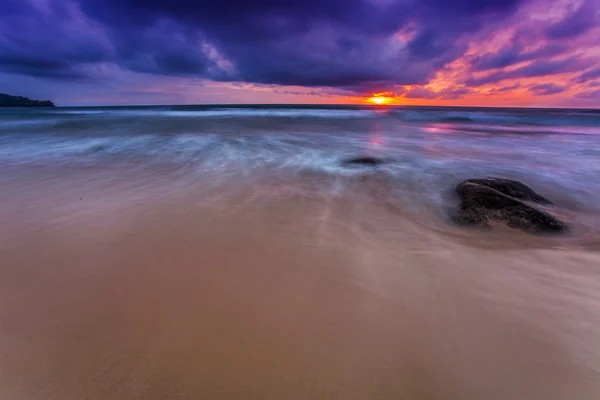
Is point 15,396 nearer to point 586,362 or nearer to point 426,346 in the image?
point 426,346

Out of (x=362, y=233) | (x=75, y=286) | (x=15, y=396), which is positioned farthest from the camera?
(x=362, y=233)

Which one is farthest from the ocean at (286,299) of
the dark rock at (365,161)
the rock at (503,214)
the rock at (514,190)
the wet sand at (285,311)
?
the dark rock at (365,161)

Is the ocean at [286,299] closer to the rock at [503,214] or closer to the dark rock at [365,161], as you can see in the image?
the rock at [503,214]

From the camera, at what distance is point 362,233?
4.95 metres

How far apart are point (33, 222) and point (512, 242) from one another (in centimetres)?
778

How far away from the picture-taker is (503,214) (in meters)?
5.23

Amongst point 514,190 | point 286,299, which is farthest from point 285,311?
point 514,190

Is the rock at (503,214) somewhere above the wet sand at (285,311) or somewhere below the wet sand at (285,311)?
above

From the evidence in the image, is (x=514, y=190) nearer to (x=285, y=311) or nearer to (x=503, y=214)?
(x=503, y=214)

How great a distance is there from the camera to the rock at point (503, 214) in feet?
16.3

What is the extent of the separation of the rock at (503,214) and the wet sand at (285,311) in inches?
18.9

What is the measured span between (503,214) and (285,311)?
14.5 feet

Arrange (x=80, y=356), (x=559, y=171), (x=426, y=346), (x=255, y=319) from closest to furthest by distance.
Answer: (x=80, y=356) < (x=426, y=346) < (x=255, y=319) < (x=559, y=171)

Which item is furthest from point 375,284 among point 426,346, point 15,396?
point 15,396
